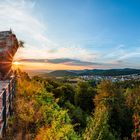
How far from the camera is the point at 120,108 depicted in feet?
188

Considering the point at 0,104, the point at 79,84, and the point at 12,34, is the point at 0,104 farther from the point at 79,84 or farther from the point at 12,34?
the point at 79,84

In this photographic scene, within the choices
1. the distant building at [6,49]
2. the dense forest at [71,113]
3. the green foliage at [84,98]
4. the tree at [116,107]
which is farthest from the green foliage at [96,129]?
the green foliage at [84,98]

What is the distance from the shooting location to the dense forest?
2258 cm

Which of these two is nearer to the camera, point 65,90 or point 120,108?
point 120,108

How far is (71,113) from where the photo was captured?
48.8 metres

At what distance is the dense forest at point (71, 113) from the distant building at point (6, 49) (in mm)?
2958

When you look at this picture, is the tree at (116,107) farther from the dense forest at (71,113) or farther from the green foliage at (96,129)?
the green foliage at (96,129)

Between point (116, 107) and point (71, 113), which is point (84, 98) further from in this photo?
point (71, 113)

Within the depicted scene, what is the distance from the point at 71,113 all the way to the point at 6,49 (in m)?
25.1

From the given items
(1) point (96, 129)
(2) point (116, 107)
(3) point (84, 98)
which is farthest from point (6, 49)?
(3) point (84, 98)

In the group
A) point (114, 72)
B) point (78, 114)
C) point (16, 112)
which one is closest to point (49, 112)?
point (16, 112)

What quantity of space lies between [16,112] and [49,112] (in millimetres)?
4343

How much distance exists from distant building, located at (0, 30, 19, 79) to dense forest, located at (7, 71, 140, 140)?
296 cm

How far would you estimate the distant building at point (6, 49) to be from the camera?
25.7 metres
